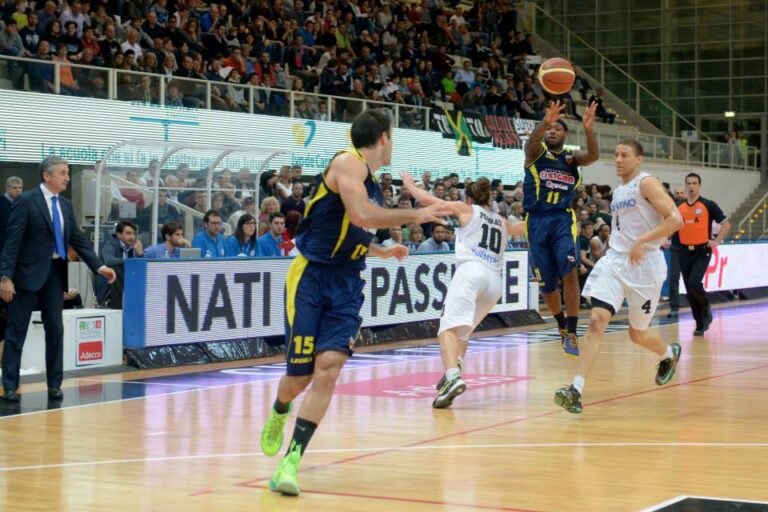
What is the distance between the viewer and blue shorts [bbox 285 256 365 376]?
6.54 m

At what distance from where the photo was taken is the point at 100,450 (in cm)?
786

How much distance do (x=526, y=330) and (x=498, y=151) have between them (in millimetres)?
9110

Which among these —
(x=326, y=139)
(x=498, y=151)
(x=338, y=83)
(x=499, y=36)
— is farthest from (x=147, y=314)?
A: (x=499, y=36)

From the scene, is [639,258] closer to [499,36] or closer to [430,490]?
[430,490]

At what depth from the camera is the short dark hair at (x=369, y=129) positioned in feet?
21.7

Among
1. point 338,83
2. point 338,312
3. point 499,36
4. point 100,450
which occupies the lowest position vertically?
point 100,450

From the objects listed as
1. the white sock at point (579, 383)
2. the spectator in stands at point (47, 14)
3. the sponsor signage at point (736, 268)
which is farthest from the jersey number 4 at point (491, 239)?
the sponsor signage at point (736, 268)

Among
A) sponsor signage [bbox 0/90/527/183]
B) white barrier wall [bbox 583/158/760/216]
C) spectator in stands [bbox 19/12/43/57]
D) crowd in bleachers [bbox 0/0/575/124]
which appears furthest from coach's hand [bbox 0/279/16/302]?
white barrier wall [bbox 583/158/760/216]

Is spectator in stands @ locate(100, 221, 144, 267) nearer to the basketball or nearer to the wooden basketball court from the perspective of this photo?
the wooden basketball court

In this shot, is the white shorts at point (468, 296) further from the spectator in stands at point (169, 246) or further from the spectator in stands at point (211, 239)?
the spectator in stands at point (211, 239)

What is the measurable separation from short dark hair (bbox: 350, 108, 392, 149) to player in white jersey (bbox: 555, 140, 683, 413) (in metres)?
3.39

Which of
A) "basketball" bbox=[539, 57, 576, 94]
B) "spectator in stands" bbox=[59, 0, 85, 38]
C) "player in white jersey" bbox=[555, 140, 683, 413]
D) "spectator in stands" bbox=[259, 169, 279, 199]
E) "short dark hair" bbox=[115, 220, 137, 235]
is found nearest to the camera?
"player in white jersey" bbox=[555, 140, 683, 413]

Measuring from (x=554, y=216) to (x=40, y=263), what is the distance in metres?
4.62

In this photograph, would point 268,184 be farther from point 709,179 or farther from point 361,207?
point 709,179
